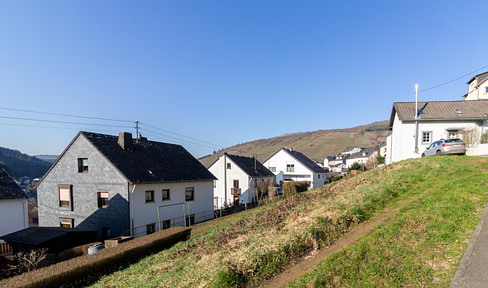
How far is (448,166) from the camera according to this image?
13.5 metres

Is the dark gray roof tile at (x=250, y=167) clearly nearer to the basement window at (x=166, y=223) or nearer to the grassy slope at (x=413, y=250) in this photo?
the basement window at (x=166, y=223)

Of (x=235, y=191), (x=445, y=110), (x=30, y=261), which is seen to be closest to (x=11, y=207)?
(x=30, y=261)

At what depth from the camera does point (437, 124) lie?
77.5 ft

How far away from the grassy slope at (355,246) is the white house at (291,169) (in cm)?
3366

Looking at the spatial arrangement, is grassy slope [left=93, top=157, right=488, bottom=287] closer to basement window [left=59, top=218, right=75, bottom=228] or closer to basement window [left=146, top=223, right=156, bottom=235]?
basement window [left=146, top=223, right=156, bottom=235]

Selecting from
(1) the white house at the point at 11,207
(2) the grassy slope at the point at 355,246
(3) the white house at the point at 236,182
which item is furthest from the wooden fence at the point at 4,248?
(3) the white house at the point at 236,182

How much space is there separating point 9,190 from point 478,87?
5905cm

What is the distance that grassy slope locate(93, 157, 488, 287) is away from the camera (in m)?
4.94

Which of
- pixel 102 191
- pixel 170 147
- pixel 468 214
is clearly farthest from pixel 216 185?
pixel 468 214

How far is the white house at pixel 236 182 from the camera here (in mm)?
36625

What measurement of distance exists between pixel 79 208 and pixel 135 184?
6994 millimetres

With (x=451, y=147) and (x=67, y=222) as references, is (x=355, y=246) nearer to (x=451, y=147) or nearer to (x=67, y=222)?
(x=451, y=147)

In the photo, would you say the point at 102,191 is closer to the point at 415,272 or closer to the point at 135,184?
the point at 135,184

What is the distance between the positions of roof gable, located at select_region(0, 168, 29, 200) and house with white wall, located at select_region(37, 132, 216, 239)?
150 centimetres
